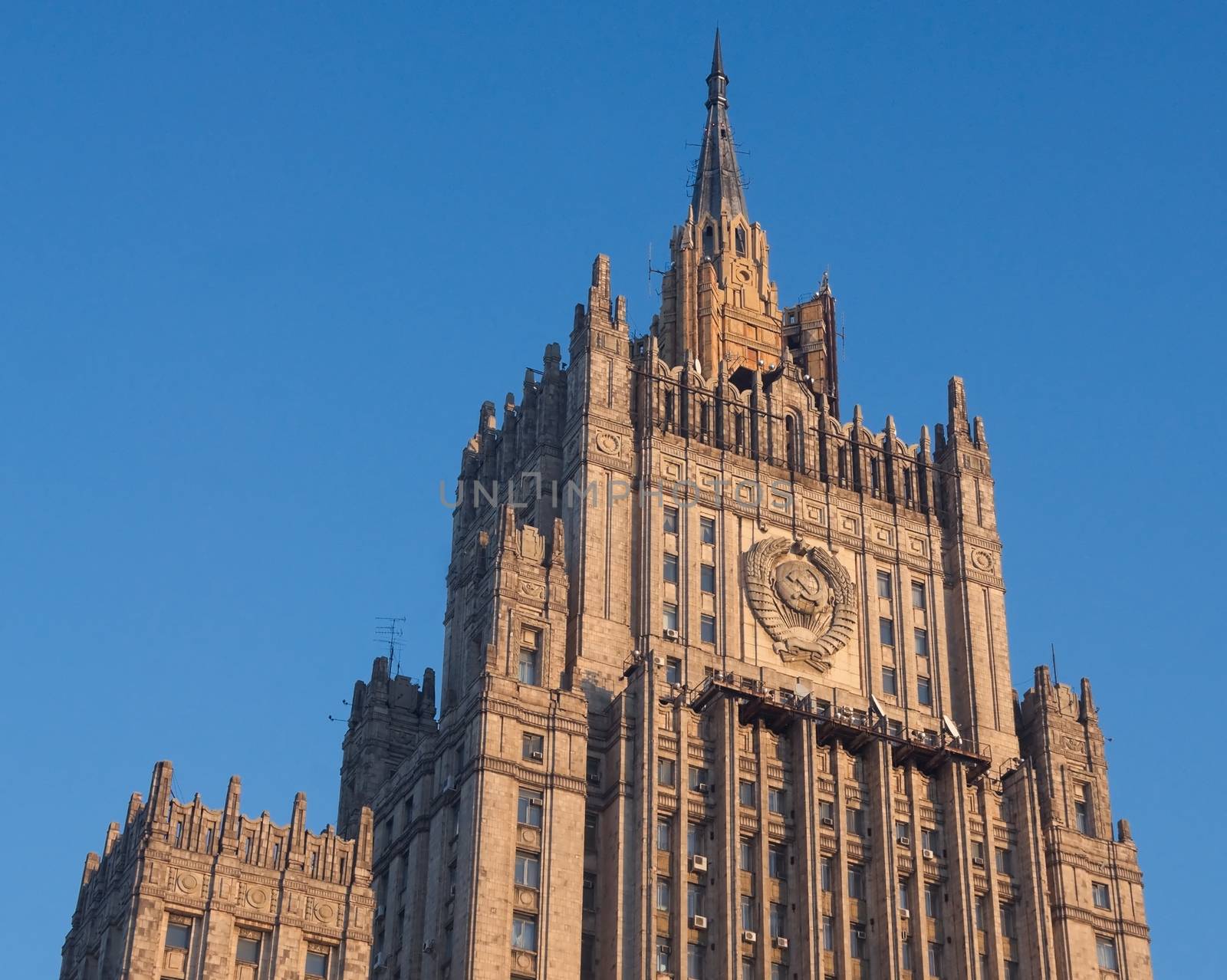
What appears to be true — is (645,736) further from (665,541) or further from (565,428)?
(565,428)

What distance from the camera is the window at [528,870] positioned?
99.9m

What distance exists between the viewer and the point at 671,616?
370ft

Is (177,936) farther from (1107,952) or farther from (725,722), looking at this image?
(1107,952)

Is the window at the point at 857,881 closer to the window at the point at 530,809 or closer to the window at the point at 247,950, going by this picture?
the window at the point at 530,809

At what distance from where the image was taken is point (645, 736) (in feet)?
344

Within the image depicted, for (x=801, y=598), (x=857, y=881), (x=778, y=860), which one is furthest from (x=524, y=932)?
(x=801, y=598)

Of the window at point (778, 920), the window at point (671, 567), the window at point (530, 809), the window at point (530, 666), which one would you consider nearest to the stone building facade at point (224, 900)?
the window at point (530, 809)

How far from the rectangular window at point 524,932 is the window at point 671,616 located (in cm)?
1893

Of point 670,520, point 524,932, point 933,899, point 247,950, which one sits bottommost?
point 247,950

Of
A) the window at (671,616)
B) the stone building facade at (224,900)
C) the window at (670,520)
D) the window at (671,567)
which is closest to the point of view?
the stone building facade at (224,900)

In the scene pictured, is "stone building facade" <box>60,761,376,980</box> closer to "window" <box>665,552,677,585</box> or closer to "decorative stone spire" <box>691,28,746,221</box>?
"window" <box>665,552,677,585</box>

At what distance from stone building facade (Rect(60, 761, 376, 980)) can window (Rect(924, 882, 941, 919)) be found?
2761cm

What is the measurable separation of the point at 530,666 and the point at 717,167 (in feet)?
154

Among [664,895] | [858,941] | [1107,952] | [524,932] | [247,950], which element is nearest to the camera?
[247,950]
